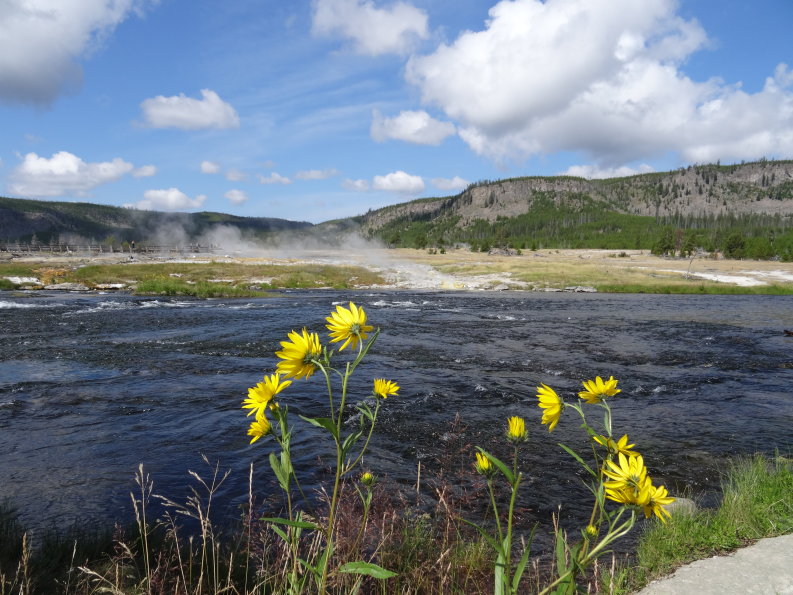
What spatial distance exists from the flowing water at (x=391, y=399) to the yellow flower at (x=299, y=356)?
Answer: 4.74 m

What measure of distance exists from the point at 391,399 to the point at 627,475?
9.03m

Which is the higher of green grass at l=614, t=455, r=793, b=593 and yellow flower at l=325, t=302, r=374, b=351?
yellow flower at l=325, t=302, r=374, b=351

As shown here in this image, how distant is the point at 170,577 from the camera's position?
3.91 meters

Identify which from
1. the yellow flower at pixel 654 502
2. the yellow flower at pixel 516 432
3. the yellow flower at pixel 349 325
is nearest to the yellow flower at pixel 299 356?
the yellow flower at pixel 349 325

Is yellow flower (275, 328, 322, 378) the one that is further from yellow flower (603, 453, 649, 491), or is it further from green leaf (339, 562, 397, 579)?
yellow flower (603, 453, 649, 491)

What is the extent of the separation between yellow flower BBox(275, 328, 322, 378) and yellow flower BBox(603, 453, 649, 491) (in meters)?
1.20

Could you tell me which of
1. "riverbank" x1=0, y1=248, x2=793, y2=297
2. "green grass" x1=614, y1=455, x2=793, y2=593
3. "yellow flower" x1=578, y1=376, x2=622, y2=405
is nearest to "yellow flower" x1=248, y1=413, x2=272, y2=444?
"yellow flower" x1=578, y1=376, x2=622, y2=405

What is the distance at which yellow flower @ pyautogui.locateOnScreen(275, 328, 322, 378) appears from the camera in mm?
1785

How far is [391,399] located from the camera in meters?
10.7

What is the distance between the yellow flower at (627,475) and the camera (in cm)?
183

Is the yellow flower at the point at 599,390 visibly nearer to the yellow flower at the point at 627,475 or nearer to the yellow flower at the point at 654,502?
the yellow flower at the point at 627,475

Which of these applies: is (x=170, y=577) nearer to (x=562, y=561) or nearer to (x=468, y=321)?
(x=562, y=561)

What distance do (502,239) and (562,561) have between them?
12975 centimetres

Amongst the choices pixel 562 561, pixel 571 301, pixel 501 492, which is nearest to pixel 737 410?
pixel 501 492
